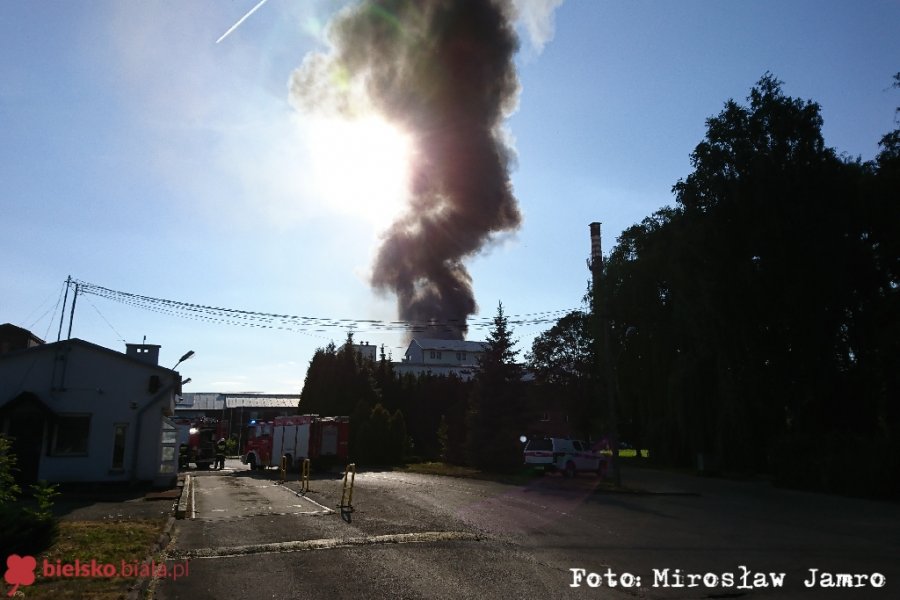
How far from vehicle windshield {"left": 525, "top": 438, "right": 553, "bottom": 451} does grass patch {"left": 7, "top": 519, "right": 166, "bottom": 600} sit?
2095 cm

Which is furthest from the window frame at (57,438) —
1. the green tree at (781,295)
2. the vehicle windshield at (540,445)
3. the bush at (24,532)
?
the green tree at (781,295)

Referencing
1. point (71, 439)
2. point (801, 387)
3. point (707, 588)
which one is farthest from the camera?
point (801, 387)

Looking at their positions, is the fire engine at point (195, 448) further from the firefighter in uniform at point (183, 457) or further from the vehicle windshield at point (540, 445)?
the vehicle windshield at point (540, 445)

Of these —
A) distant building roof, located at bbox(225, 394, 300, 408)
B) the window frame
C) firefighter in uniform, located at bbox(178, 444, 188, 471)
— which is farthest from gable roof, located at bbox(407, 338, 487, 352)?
the window frame

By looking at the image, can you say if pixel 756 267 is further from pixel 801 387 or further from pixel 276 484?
pixel 276 484

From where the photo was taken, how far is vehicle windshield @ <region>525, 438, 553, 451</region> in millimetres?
31281

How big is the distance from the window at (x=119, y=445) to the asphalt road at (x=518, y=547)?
4.65 m

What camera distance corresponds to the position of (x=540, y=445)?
31641mm

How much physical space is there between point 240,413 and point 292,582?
78.2 m

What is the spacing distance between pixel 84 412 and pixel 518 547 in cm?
1789

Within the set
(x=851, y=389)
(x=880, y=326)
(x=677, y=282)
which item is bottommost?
(x=851, y=389)

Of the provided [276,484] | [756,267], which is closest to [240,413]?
[276,484]

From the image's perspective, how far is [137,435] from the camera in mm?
22703

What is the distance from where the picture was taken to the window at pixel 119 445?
22.2 metres
